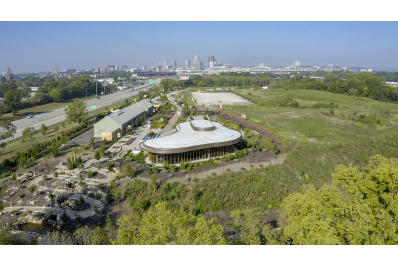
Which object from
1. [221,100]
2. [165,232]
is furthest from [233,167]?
[221,100]

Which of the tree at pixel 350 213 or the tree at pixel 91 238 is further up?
the tree at pixel 350 213

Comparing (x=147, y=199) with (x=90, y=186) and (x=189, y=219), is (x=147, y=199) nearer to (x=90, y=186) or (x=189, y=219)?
(x=90, y=186)

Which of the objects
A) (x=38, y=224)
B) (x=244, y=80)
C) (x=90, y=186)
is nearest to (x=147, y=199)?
(x=90, y=186)

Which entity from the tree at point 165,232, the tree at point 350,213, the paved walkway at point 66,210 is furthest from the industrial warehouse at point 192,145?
the tree at point 165,232

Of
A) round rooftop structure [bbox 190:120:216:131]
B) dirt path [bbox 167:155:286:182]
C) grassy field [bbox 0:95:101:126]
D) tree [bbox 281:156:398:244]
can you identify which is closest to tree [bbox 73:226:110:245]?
dirt path [bbox 167:155:286:182]

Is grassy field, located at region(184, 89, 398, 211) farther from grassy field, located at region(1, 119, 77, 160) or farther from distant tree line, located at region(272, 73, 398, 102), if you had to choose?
grassy field, located at region(1, 119, 77, 160)

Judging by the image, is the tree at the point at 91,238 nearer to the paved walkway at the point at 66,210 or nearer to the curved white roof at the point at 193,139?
the paved walkway at the point at 66,210
